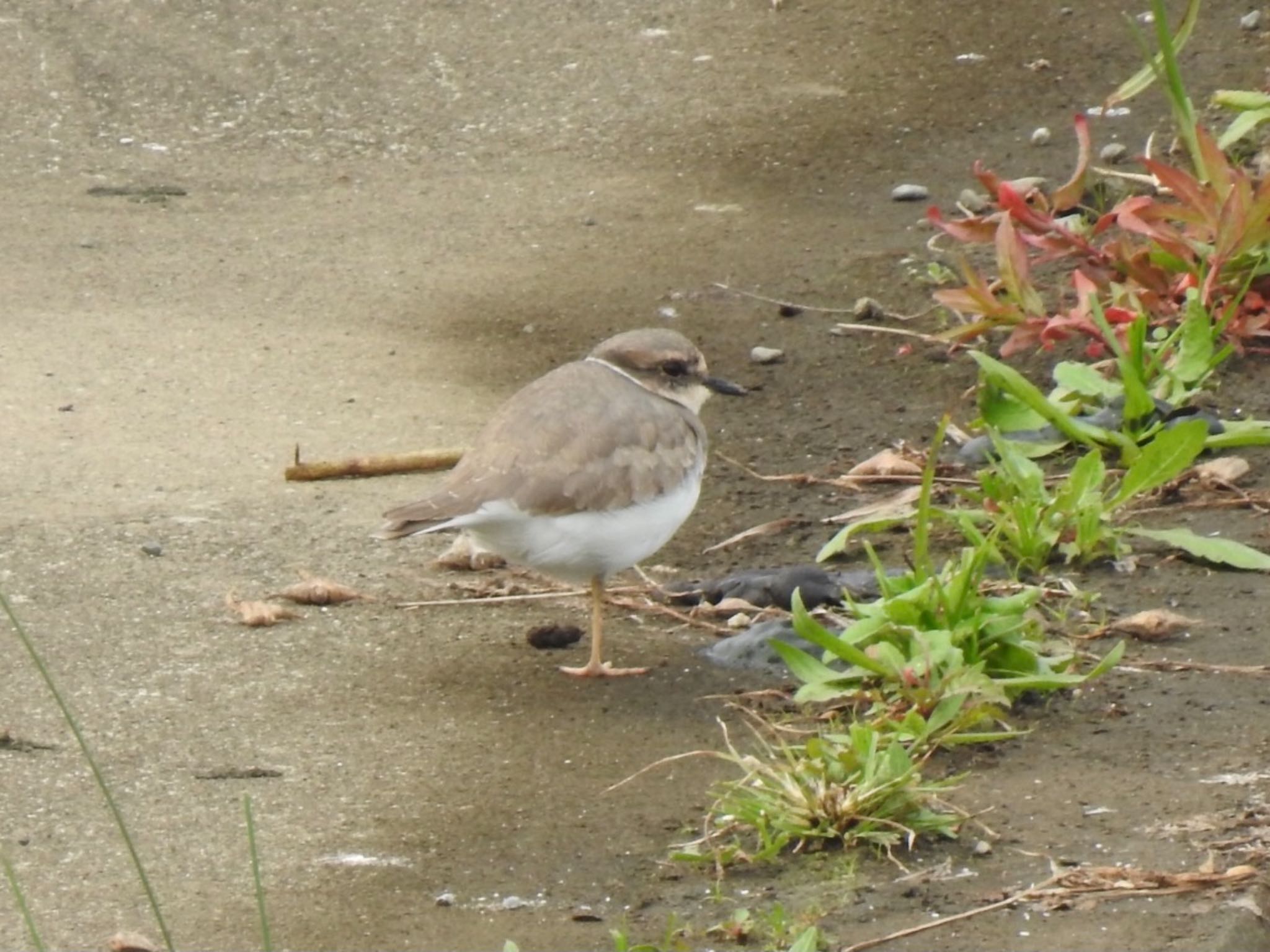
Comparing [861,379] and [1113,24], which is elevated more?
[1113,24]

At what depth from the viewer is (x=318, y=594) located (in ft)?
15.5

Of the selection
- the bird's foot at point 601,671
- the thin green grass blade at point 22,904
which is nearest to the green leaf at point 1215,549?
the bird's foot at point 601,671

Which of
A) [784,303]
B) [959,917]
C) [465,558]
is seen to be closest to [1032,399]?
[465,558]

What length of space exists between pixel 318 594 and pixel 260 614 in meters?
0.16

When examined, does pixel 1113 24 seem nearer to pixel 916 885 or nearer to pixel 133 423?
pixel 133 423

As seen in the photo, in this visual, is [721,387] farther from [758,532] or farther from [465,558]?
[465,558]

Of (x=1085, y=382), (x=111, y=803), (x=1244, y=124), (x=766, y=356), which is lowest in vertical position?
(x=766, y=356)

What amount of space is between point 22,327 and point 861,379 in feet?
8.47

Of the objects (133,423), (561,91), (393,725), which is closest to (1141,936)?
(393,725)

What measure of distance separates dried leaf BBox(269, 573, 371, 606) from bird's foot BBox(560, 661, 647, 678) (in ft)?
1.95

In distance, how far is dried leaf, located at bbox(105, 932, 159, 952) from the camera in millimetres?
3246

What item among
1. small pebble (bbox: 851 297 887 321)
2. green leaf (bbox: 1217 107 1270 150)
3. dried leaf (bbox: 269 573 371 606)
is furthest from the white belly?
green leaf (bbox: 1217 107 1270 150)

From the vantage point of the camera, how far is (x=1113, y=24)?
7945 millimetres

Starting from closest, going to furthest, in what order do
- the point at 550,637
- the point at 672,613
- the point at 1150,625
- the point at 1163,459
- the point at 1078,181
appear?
the point at 1150,625, the point at 1163,459, the point at 550,637, the point at 672,613, the point at 1078,181
